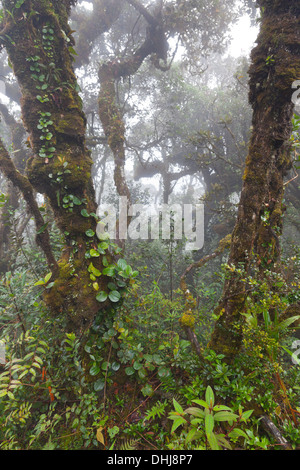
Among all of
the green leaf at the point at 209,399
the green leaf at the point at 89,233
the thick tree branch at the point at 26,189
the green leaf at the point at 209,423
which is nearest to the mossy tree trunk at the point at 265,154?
the green leaf at the point at 209,399

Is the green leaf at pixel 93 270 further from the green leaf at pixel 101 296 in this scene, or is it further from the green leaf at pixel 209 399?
the green leaf at pixel 209 399

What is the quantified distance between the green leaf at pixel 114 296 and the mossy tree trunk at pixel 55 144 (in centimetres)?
17

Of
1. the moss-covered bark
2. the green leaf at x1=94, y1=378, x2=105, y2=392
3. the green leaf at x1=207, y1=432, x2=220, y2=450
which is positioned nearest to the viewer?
the green leaf at x1=207, y1=432, x2=220, y2=450

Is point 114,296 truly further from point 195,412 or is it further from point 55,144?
point 55,144

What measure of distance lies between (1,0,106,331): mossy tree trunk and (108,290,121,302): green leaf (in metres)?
0.17

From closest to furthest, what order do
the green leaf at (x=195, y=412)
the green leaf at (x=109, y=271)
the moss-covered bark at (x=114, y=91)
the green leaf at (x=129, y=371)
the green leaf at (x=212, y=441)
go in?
the green leaf at (x=212, y=441) < the green leaf at (x=195, y=412) < the green leaf at (x=129, y=371) < the green leaf at (x=109, y=271) < the moss-covered bark at (x=114, y=91)

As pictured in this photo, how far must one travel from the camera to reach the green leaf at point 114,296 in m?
2.19

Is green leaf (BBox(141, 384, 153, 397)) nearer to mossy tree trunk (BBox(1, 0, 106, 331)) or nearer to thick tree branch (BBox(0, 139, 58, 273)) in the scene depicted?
mossy tree trunk (BBox(1, 0, 106, 331))

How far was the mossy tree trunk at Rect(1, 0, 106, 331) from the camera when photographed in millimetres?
2318

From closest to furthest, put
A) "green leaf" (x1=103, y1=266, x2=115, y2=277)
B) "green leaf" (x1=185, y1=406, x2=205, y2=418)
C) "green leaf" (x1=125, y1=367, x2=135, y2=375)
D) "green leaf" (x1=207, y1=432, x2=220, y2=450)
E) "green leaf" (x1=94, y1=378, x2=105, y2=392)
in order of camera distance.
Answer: "green leaf" (x1=207, y1=432, x2=220, y2=450)
"green leaf" (x1=185, y1=406, x2=205, y2=418)
"green leaf" (x1=94, y1=378, x2=105, y2=392)
"green leaf" (x1=125, y1=367, x2=135, y2=375)
"green leaf" (x1=103, y1=266, x2=115, y2=277)

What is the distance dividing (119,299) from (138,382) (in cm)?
87

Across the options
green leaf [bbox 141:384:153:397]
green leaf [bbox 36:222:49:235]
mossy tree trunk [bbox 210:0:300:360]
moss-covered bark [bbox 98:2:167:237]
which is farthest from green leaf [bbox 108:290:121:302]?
moss-covered bark [bbox 98:2:167:237]

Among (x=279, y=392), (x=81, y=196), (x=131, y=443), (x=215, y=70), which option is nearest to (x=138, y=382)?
(x=131, y=443)

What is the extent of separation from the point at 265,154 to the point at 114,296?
6.97ft
